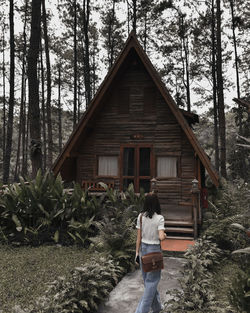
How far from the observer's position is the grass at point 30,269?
253 inches

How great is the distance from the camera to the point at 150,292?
5.06 meters

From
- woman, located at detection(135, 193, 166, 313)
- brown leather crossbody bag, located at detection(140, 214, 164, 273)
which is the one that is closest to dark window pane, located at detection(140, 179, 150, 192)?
woman, located at detection(135, 193, 166, 313)

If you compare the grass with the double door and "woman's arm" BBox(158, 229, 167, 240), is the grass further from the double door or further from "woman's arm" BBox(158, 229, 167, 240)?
the double door

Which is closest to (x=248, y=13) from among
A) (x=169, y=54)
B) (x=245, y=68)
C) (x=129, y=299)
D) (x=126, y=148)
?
(x=245, y=68)

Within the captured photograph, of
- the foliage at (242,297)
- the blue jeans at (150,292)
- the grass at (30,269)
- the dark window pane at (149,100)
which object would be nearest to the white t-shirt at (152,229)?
the blue jeans at (150,292)

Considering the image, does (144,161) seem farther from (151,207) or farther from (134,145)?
(151,207)

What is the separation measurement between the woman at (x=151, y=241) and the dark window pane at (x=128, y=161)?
9.40m

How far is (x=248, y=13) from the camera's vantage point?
26.3 m

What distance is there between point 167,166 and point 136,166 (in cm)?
160

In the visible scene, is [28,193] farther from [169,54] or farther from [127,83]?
[169,54]

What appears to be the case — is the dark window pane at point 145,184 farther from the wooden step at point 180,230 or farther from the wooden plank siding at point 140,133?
the wooden step at point 180,230

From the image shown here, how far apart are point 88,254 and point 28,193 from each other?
11.2 ft

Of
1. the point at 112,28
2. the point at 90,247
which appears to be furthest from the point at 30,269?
the point at 112,28

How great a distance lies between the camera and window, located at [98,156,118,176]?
1520 centimetres
